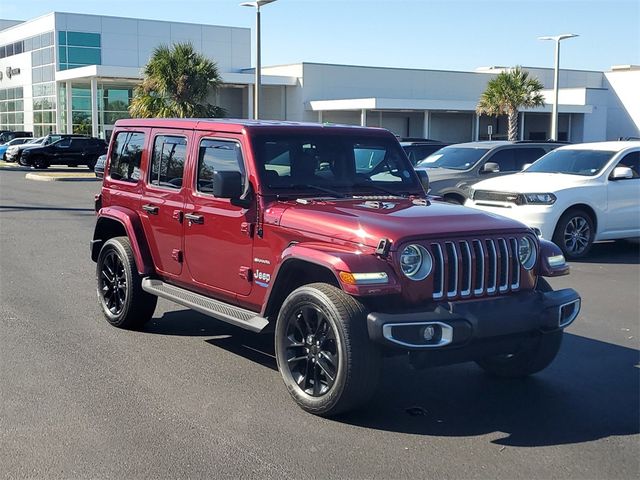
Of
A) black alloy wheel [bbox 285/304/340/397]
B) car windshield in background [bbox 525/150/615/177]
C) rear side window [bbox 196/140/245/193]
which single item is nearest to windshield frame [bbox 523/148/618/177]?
car windshield in background [bbox 525/150/615/177]

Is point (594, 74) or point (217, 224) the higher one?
point (594, 74)

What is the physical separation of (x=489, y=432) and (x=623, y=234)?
8443 mm

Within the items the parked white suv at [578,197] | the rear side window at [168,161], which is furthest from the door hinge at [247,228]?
the parked white suv at [578,197]

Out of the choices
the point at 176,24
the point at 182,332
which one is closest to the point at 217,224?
the point at 182,332

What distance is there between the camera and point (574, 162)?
12797mm

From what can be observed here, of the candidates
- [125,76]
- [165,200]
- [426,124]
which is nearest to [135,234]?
[165,200]

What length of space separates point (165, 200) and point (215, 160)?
2.36 feet

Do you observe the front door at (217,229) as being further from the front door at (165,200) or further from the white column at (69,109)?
the white column at (69,109)

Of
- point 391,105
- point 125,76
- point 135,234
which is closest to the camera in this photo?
point 135,234

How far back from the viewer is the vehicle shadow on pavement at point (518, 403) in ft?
16.2

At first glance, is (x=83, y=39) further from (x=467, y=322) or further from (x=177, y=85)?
(x=467, y=322)

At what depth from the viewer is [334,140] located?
21.3ft

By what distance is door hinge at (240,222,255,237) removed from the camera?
19.2ft

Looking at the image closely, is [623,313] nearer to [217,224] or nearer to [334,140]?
[334,140]
